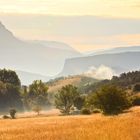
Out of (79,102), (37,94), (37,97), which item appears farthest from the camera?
(37,97)

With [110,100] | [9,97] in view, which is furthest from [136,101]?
[9,97]

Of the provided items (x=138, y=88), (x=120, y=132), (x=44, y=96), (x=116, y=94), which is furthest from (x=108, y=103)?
(x=44, y=96)

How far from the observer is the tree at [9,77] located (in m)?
191

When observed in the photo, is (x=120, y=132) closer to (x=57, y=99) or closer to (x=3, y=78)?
(x=57, y=99)

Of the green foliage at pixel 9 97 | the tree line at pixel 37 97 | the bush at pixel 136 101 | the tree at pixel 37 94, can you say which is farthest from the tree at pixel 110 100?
the green foliage at pixel 9 97

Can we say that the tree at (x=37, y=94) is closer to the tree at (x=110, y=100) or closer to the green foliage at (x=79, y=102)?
the green foliage at (x=79, y=102)

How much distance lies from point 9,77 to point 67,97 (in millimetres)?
65792

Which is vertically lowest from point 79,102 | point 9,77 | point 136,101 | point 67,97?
point 136,101

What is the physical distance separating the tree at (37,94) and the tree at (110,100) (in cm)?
9360

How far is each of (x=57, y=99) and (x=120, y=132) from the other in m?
113

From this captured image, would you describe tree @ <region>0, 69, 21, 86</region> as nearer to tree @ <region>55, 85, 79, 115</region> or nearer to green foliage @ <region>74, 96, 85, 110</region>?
tree @ <region>55, 85, 79, 115</region>

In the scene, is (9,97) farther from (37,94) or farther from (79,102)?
(79,102)

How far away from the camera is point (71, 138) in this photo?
23094mm

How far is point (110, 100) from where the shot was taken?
6762cm
